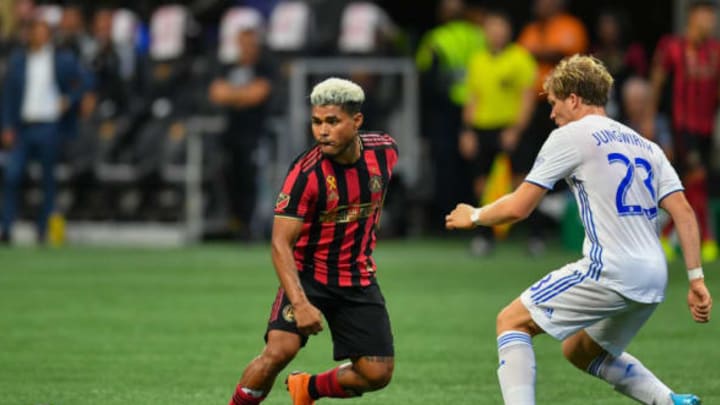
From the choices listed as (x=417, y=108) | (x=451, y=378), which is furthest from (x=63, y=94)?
(x=451, y=378)

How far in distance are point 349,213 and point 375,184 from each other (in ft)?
0.61

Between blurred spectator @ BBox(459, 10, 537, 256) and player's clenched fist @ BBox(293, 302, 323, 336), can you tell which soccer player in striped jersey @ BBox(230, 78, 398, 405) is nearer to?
player's clenched fist @ BBox(293, 302, 323, 336)

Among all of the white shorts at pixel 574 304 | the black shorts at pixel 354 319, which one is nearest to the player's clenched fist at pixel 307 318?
the black shorts at pixel 354 319

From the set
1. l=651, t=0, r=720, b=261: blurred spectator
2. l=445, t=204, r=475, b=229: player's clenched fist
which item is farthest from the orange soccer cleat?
l=651, t=0, r=720, b=261: blurred spectator

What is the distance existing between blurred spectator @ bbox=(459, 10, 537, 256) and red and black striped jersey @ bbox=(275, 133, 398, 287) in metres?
9.98

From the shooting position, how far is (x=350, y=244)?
804cm

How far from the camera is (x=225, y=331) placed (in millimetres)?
12062

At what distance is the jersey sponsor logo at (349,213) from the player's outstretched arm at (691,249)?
138cm

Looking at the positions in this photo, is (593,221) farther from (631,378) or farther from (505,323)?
(631,378)

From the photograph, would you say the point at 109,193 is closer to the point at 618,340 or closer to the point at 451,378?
the point at 451,378

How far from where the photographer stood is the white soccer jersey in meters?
7.37

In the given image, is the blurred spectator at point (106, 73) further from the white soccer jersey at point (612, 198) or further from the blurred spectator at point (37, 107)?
the white soccer jersey at point (612, 198)

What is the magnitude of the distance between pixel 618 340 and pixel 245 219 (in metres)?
13.0

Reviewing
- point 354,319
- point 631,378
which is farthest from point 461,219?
point 631,378
